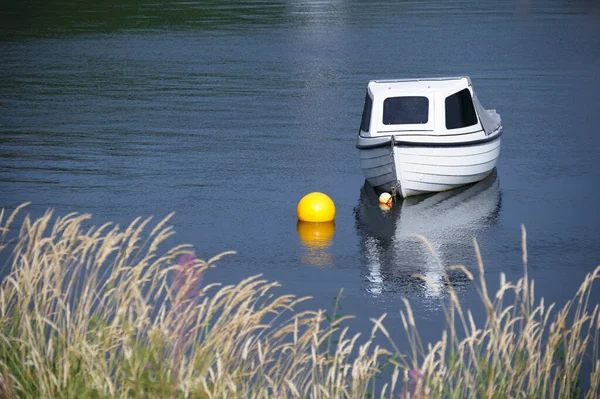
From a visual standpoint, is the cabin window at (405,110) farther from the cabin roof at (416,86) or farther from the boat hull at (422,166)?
the boat hull at (422,166)

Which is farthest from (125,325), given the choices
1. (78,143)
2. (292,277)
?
(78,143)

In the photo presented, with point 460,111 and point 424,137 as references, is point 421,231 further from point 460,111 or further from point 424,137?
point 460,111

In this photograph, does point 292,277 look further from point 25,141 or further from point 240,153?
point 25,141

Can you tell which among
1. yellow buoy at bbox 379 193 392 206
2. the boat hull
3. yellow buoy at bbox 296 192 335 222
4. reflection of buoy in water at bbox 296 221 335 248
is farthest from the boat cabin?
reflection of buoy in water at bbox 296 221 335 248

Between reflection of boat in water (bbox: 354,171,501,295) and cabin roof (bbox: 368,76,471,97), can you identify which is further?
cabin roof (bbox: 368,76,471,97)

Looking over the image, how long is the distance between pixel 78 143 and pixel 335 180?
613 cm

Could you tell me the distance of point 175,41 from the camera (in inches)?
1575

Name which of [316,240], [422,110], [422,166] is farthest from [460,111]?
[316,240]

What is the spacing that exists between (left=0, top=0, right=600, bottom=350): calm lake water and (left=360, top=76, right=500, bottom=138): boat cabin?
1089 mm

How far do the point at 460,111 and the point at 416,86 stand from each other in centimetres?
84

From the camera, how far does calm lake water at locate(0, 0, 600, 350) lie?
14211mm

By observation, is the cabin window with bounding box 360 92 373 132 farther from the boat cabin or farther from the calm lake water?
the calm lake water

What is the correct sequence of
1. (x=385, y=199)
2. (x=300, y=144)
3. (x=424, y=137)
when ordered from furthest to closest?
(x=300, y=144)
(x=424, y=137)
(x=385, y=199)

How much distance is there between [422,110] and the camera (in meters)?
17.7
